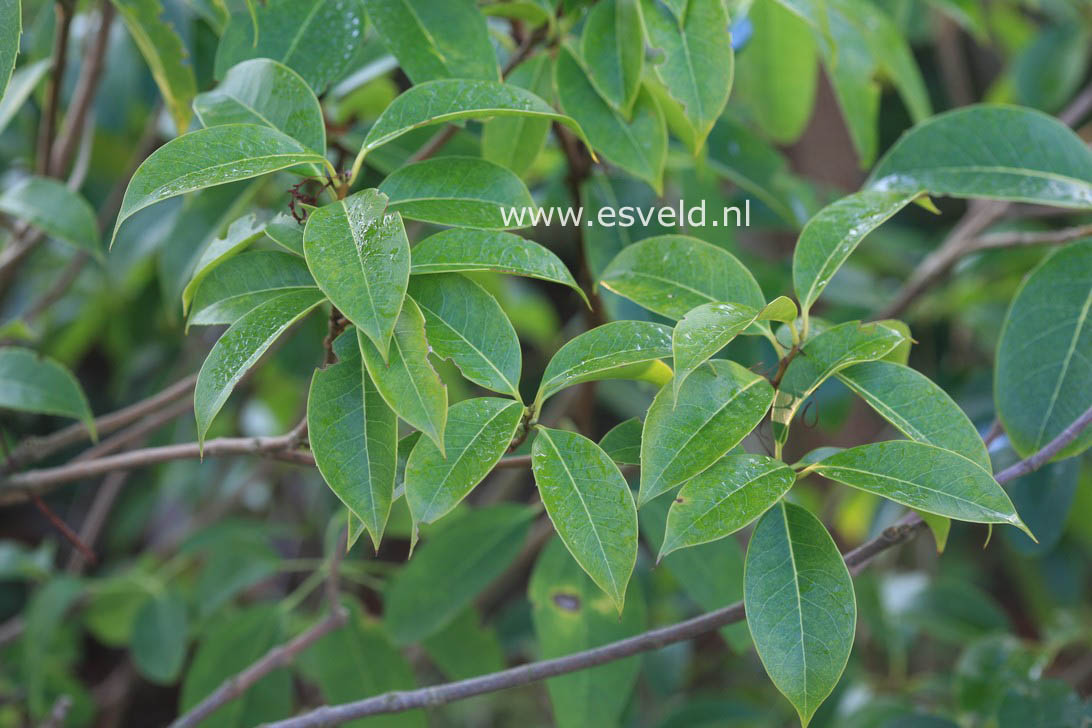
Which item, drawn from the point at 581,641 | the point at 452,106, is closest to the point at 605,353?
the point at 452,106

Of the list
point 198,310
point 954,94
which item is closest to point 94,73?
point 198,310

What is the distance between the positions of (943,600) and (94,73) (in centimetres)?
126

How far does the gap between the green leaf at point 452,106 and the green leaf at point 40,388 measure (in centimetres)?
41

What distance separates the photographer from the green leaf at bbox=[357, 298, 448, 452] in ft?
1.62

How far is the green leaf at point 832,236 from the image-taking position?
0.62 meters

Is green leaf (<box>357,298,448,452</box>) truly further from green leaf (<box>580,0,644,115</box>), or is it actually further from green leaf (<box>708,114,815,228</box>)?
green leaf (<box>708,114,815,228</box>)

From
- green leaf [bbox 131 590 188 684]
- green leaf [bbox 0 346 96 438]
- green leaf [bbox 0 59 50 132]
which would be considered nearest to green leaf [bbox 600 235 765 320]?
green leaf [bbox 0 346 96 438]

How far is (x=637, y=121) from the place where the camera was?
0.75 m

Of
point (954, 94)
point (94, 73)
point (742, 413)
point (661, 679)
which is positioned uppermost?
point (94, 73)

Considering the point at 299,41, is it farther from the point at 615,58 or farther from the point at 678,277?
the point at 678,277

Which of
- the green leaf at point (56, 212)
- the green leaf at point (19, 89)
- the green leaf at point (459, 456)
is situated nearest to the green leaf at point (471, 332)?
the green leaf at point (459, 456)

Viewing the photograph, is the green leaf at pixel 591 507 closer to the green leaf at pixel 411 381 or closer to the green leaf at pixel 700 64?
the green leaf at pixel 411 381

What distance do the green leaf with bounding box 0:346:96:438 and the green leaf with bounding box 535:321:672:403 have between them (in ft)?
1.52

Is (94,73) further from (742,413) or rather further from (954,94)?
(954,94)
